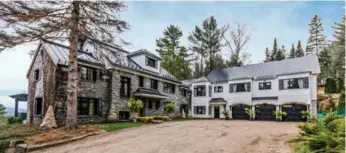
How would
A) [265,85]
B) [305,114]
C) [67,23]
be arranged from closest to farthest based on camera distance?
[67,23]
[305,114]
[265,85]

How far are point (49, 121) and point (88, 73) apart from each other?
180 inches

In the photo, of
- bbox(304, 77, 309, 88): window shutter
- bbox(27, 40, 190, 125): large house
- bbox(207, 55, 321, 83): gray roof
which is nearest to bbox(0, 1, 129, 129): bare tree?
bbox(27, 40, 190, 125): large house

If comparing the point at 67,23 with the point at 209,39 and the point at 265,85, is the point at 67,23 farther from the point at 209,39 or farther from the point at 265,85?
the point at 209,39

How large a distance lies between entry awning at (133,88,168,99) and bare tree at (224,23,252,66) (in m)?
16.9

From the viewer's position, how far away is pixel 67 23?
40.9 feet

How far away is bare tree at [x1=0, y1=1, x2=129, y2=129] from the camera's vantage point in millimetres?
11555

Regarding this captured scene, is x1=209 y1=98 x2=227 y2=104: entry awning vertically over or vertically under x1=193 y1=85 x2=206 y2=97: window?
under

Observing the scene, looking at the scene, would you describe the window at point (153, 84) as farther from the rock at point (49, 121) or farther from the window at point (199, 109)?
the rock at point (49, 121)

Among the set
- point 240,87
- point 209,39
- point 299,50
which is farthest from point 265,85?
point 299,50

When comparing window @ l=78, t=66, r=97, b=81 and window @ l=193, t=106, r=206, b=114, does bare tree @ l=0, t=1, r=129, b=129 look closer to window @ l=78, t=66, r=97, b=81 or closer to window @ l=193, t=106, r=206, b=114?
window @ l=78, t=66, r=97, b=81

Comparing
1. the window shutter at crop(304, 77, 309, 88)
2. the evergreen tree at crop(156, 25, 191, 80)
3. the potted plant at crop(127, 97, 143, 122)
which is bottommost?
the potted plant at crop(127, 97, 143, 122)

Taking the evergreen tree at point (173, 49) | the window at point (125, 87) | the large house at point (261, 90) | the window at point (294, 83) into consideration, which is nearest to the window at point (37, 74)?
the window at point (125, 87)

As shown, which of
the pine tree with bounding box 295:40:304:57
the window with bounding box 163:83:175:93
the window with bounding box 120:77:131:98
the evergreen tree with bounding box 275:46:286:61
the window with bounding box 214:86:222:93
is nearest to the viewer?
the window with bounding box 120:77:131:98

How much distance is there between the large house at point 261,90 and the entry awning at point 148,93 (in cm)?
812
